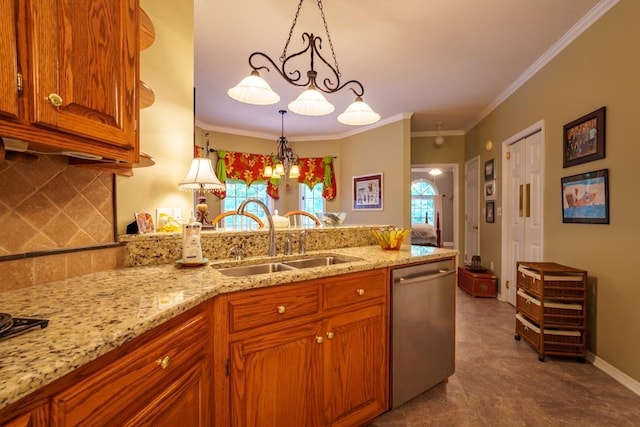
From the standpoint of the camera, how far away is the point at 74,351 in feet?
1.98

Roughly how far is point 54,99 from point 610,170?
3.06 meters

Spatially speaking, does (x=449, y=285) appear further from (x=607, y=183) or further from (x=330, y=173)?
(x=330, y=173)

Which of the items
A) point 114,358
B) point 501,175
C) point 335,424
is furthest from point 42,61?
point 501,175

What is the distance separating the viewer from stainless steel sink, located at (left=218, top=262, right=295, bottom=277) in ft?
5.30

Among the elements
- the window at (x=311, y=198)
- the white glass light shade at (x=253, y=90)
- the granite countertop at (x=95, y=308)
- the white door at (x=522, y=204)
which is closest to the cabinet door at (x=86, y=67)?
the granite countertop at (x=95, y=308)

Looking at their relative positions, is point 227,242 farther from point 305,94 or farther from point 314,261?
point 305,94

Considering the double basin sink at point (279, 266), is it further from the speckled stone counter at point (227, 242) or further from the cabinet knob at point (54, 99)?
the cabinet knob at point (54, 99)

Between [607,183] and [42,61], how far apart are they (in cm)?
308

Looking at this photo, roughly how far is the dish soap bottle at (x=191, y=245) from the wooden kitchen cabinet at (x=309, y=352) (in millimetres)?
430

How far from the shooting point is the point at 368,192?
209 inches

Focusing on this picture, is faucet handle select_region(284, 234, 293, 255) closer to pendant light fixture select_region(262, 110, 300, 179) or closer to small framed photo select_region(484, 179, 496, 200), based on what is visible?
pendant light fixture select_region(262, 110, 300, 179)

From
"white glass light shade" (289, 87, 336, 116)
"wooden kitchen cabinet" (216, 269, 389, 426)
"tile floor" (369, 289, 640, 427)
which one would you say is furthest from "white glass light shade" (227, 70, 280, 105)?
"tile floor" (369, 289, 640, 427)

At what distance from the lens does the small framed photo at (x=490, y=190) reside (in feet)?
13.5

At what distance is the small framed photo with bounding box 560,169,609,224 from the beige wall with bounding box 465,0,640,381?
49 mm
